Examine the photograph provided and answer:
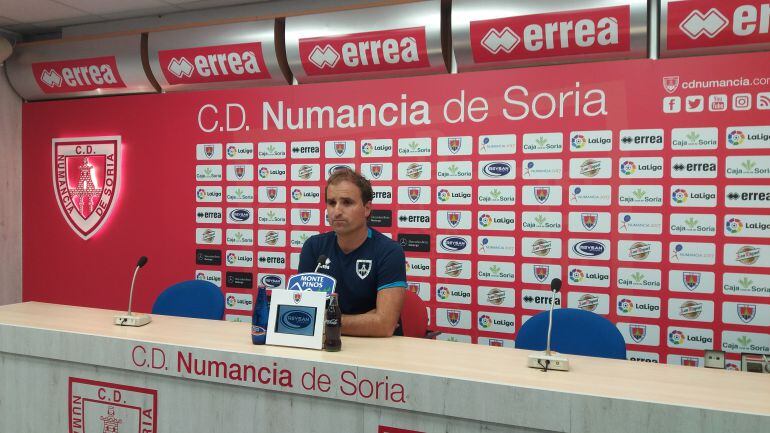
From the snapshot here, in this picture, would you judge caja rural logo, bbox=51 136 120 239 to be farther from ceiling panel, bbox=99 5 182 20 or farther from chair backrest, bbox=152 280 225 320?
chair backrest, bbox=152 280 225 320

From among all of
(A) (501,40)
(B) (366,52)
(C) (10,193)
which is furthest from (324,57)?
(C) (10,193)

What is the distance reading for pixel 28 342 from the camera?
2158mm

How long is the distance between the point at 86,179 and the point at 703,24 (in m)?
4.23

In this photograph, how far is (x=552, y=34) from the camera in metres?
3.07

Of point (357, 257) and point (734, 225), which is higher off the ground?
point (734, 225)

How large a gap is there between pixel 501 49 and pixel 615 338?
1.77 m

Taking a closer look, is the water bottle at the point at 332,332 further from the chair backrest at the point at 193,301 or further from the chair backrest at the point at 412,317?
the chair backrest at the point at 193,301

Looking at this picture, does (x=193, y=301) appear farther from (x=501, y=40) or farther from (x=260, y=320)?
(x=501, y=40)

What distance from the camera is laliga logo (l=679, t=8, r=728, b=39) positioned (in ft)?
9.18

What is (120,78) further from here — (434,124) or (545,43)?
(545,43)

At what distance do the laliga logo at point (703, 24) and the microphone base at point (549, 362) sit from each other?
6.70 ft

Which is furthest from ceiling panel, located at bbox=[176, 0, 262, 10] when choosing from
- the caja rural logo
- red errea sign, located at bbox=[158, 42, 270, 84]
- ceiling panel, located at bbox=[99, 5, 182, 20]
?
the caja rural logo

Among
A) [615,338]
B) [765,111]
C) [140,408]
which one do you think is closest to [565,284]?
[615,338]

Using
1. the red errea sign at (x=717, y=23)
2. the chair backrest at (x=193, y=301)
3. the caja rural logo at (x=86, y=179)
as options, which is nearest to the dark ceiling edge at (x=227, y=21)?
the caja rural logo at (x=86, y=179)
